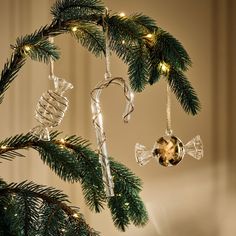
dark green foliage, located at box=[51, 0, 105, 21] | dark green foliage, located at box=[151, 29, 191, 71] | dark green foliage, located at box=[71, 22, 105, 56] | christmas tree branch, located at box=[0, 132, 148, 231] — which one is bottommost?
christmas tree branch, located at box=[0, 132, 148, 231]

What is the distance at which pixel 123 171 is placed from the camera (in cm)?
76

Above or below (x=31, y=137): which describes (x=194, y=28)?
above

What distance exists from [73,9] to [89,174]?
237 millimetres

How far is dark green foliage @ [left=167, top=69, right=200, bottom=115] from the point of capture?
68cm

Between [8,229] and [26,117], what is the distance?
0.54m

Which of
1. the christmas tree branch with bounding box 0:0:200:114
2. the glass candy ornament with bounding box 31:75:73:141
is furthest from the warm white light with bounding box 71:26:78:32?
the glass candy ornament with bounding box 31:75:73:141

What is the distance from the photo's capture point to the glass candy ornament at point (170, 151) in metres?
0.70

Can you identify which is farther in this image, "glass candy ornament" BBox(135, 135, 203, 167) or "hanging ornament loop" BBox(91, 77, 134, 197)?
"glass candy ornament" BBox(135, 135, 203, 167)

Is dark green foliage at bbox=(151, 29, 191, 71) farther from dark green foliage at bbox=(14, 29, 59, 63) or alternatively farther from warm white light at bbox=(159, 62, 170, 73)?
dark green foliage at bbox=(14, 29, 59, 63)

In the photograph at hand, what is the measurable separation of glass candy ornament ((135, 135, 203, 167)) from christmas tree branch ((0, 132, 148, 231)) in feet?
0.18

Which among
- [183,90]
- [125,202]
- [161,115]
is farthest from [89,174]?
[161,115]

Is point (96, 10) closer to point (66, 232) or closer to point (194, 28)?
point (66, 232)

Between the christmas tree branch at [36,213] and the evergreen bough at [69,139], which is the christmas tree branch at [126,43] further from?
the christmas tree branch at [36,213]

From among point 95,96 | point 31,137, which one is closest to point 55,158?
point 31,137
